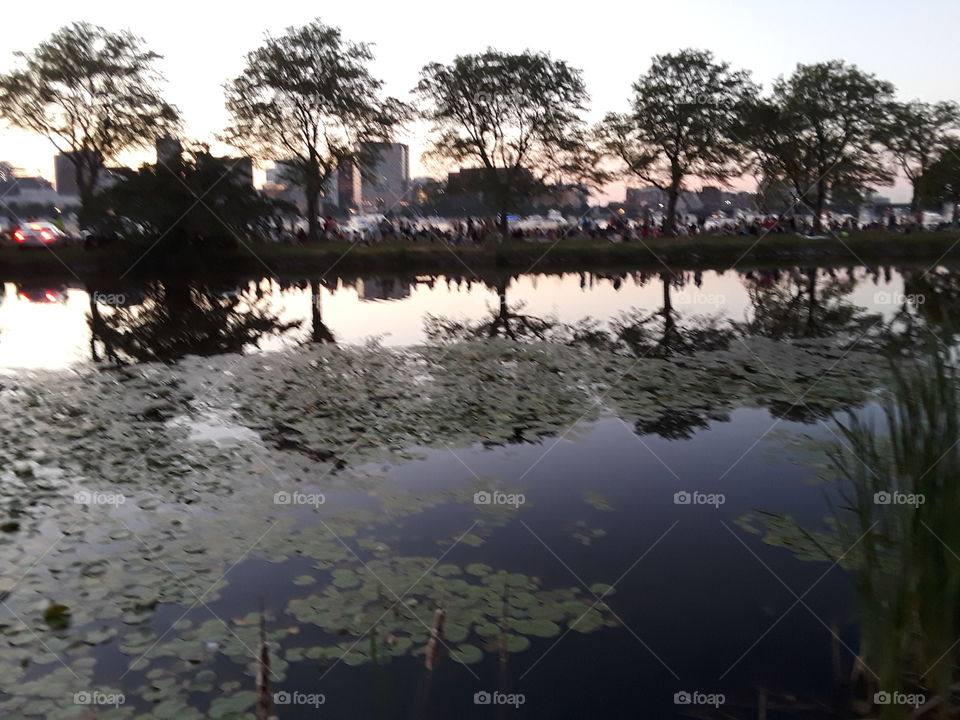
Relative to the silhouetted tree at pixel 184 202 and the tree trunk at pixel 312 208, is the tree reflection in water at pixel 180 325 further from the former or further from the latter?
the tree trunk at pixel 312 208

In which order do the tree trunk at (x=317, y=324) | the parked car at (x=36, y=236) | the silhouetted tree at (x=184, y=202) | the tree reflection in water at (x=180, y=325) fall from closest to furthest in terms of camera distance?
the tree reflection in water at (x=180, y=325)
the tree trunk at (x=317, y=324)
the silhouetted tree at (x=184, y=202)
the parked car at (x=36, y=236)

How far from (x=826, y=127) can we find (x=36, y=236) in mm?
48641

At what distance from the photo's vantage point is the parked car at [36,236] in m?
38.6

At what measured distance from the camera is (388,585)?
5.62m

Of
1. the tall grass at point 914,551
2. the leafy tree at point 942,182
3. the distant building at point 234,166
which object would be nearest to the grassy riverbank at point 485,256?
the distant building at point 234,166

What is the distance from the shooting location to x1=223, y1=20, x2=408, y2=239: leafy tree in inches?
1711

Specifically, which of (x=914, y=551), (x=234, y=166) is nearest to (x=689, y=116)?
(x=234, y=166)

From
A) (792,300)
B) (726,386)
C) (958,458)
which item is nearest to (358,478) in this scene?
(958,458)

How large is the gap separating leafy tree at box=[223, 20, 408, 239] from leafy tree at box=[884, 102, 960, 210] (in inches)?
1340

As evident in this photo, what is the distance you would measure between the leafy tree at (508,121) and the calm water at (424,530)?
35.6 metres

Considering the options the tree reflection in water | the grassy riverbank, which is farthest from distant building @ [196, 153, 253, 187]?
the tree reflection in water

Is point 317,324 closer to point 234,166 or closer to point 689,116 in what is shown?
point 234,166

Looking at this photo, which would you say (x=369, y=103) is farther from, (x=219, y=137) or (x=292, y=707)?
(x=292, y=707)

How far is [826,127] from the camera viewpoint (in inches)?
2071
